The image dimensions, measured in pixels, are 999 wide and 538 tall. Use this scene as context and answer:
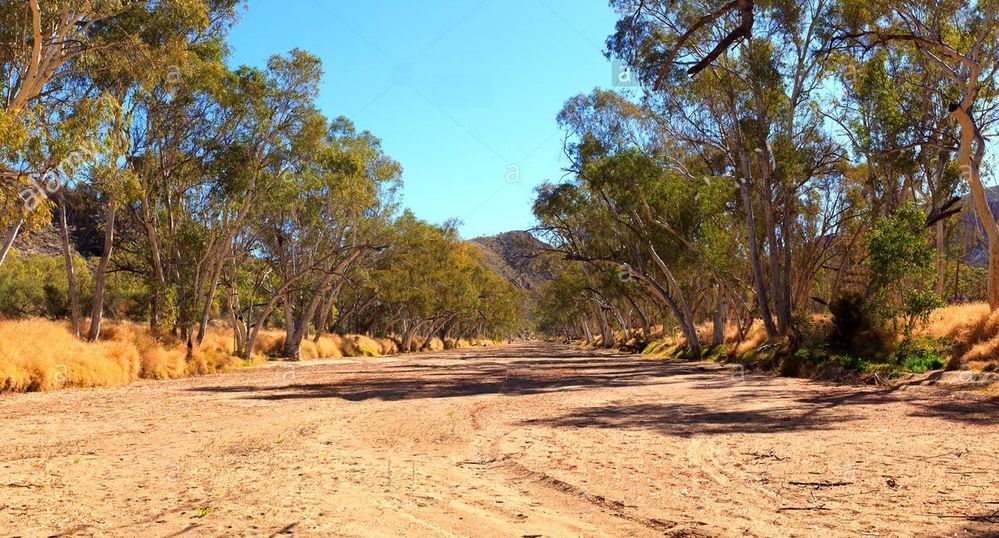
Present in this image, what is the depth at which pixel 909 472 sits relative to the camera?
573cm

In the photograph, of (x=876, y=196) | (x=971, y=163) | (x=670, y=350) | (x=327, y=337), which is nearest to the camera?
(x=971, y=163)

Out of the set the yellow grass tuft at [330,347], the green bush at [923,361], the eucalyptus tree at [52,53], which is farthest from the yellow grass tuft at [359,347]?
the green bush at [923,361]

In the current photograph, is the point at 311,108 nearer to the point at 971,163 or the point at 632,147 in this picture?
the point at 632,147

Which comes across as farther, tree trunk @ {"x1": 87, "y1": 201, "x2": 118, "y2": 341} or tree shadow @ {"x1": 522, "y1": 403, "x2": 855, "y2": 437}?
tree trunk @ {"x1": 87, "y1": 201, "x2": 118, "y2": 341}

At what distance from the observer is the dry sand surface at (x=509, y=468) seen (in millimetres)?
4438

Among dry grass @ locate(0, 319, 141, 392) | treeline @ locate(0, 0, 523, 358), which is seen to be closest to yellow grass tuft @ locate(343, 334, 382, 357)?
treeline @ locate(0, 0, 523, 358)

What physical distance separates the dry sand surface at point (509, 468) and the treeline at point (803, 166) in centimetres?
735

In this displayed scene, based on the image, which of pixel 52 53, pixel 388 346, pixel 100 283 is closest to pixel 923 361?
pixel 52 53

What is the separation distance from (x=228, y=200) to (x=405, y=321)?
3967 cm

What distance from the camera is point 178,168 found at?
75.7 ft

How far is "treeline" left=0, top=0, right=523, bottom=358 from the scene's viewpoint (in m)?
14.0

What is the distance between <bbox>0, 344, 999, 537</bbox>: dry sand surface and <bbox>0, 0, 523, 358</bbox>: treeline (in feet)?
21.3

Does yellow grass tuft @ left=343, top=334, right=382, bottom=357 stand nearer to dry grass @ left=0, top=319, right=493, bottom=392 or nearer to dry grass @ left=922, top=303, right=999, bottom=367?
dry grass @ left=0, top=319, right=493, bottom=392

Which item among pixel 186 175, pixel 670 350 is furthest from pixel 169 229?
pixel 670 350
